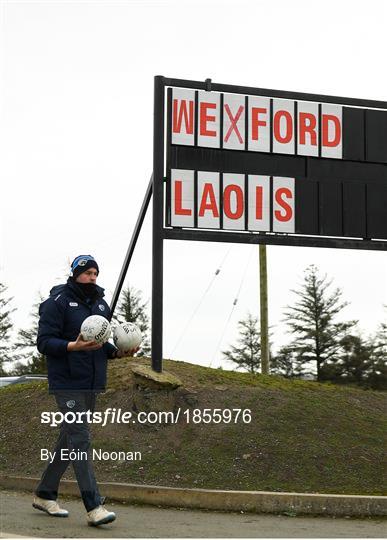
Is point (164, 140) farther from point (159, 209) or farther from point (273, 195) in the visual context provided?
point (273, 195)

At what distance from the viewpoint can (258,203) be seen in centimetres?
1302

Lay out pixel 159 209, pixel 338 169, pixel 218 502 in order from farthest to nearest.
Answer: pixel 338 169 < pixel 159 209 < pixel 218 502

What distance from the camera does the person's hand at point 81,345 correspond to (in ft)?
22.0

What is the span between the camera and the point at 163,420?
35.7 feet

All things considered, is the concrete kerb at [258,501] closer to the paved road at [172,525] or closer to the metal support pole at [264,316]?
the paved road at [172,525]

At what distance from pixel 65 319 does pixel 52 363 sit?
1.25ft

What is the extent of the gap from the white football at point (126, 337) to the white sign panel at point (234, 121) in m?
5.84

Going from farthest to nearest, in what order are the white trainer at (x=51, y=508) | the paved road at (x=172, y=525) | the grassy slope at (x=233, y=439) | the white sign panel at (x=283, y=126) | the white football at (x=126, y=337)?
the white sign panel at (x=283, y=126) → the grassy slope at (x=233, y=439) → the white football at (x=126, y=337) → the white trainer at (x=51, y=508) → the paved road at (x=172, y=525)

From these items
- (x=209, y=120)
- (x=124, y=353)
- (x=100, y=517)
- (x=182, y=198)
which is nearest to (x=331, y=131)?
(x=209, y=120)

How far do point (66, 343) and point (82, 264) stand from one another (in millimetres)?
723

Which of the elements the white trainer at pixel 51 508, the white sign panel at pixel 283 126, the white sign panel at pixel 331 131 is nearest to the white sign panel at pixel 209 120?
the white sign panel at pixel 283 126

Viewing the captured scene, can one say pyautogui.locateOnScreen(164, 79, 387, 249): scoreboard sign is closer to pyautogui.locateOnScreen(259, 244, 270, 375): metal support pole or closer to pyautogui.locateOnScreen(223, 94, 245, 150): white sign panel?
pyautogui.locateOnScreen(223, 94, 245, 150): white sign panel

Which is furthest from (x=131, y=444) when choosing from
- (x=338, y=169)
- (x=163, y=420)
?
(x=338, y=169)

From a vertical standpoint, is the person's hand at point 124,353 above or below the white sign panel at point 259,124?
below
